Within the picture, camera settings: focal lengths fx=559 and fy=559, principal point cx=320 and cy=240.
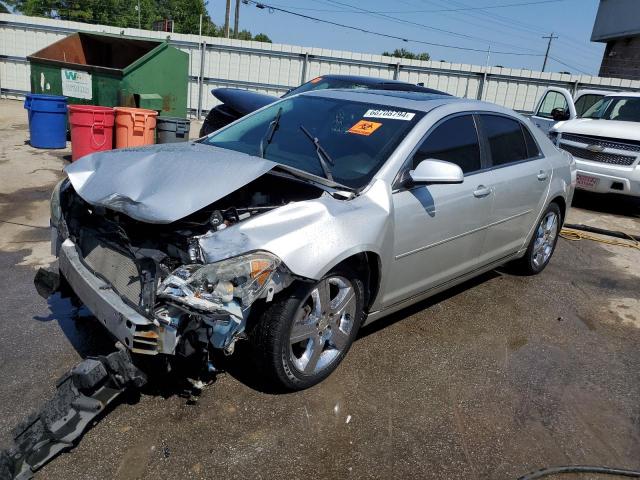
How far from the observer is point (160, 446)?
2.67 meters

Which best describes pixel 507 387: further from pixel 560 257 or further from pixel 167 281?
pixel 560 257

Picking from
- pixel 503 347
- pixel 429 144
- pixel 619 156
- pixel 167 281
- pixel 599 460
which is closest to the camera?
pixel 167 281

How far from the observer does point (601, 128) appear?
8953 mm

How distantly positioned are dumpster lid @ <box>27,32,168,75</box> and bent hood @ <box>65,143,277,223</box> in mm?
7690

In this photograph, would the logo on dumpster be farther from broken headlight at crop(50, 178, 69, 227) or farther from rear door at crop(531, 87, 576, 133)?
rear door at crop(531, 87, 576, 133)

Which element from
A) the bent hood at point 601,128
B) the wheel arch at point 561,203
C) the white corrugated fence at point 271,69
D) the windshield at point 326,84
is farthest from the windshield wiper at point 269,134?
the white corrugated fence at point 271,69

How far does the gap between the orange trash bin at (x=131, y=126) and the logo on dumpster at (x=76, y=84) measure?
5.62ft

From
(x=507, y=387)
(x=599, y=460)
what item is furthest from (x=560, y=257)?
(x=599, y=460)

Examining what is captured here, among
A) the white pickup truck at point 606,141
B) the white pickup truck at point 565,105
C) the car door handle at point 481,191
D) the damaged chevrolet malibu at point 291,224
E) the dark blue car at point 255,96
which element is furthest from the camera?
the white pickup truck at point 565,105

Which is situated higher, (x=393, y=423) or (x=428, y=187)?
(x=428, y=187)

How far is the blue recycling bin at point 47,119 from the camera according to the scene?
9164 mm

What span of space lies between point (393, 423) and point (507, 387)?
91 centimetres

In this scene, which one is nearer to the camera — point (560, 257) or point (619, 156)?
point (560, 257)

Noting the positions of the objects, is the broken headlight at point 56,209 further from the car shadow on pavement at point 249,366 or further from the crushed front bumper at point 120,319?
the car shadow on pavement at point 249,366
